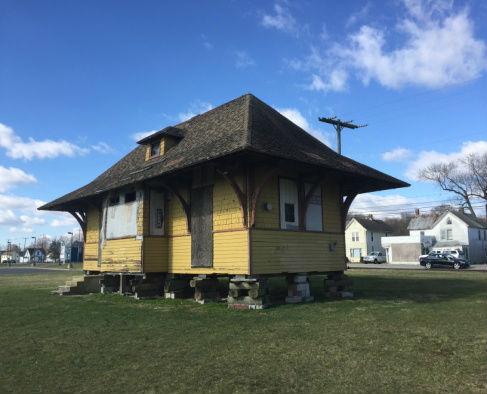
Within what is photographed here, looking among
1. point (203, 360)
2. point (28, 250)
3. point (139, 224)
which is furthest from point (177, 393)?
point (28, 250)

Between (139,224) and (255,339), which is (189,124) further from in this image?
(255,339)

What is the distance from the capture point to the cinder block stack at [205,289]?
14.6 metres

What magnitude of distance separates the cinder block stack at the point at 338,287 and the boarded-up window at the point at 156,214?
23.0ft

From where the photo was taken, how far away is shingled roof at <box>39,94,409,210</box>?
41.5 ft

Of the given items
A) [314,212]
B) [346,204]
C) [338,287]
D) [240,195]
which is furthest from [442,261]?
[240,195]

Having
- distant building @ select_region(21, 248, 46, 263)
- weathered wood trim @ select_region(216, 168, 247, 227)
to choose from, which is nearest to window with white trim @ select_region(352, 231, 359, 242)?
weathered wood trim @ select_region(216, 168, 247, 227)

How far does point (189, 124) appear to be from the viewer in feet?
66.2

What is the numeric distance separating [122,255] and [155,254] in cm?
192

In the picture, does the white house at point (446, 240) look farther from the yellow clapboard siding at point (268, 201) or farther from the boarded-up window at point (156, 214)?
→ the yellow clapboard siding at point (268, 201)

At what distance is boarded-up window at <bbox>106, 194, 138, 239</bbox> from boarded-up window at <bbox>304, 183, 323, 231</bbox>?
716 cm

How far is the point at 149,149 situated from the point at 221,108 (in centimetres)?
391

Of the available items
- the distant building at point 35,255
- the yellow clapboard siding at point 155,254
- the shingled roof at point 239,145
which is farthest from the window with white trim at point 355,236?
the distant building at point 35,255

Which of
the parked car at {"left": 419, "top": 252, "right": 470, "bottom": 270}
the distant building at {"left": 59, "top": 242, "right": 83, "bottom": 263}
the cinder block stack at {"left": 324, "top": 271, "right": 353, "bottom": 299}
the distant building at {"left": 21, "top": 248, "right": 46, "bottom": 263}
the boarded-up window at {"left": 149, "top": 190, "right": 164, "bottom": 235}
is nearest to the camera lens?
the cinder block stack at {"left": 324, "top": 271, "right": 353, "bottom": 299}

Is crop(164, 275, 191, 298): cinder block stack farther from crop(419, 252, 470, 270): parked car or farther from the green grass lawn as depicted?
crop(419, 252, 470, 270): parked car
